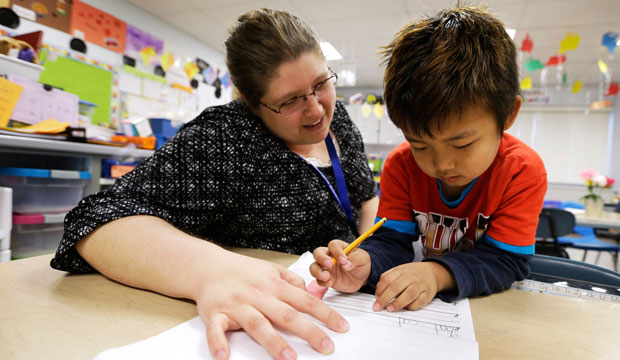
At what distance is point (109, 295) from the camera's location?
18.3 inches

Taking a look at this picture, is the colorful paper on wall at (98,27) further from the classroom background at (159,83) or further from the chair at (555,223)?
the chair at (555,223)

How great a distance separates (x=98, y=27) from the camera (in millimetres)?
2926

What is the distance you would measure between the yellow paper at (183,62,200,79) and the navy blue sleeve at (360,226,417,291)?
3833mm

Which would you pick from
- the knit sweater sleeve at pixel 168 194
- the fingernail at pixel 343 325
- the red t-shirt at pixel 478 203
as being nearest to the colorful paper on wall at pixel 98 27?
the knit sweater sleeve at pixel 168 194

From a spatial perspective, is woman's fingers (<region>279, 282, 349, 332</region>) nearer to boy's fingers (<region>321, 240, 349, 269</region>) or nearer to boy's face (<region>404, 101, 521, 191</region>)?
boy's fingers (<region>321, 240, 349, 269</region>)

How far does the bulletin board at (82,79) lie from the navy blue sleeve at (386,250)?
271cm

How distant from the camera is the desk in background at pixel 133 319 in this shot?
352 mm

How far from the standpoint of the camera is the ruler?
0.54 metres

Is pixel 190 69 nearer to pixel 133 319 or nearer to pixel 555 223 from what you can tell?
pixel 555 223

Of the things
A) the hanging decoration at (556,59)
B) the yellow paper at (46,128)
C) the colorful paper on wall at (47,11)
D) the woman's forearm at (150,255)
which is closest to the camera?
the woman's forearm at (150,255)

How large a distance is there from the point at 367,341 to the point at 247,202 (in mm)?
449

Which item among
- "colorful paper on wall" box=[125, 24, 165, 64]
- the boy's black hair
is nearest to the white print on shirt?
the boy's black hair

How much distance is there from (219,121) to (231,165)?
0.11 metres

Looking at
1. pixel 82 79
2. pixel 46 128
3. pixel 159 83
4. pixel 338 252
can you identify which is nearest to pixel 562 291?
pixel 338 252
